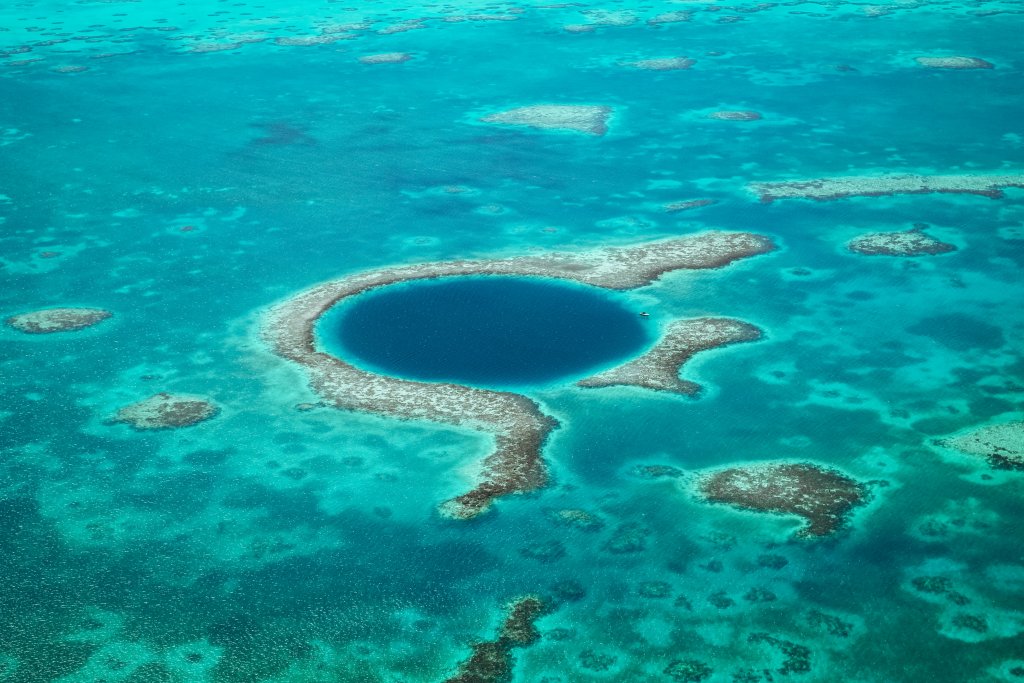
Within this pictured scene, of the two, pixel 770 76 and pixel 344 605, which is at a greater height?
pixel 770 76

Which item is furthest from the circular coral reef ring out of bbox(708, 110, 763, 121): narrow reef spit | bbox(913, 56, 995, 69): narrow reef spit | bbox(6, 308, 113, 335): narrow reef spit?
→ bbox(913, 56, 995, 69): narrow reef spit

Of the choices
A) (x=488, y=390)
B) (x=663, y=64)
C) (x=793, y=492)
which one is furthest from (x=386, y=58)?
(x=793, y=492)

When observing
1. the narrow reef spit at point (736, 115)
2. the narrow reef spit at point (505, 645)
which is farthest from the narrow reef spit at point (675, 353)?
the narrow reef spit at point (736, 115)

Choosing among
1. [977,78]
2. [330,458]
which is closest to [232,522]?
[330,458]

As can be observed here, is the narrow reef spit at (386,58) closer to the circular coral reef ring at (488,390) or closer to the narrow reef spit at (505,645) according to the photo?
the circular coral reef ring at (488,390)

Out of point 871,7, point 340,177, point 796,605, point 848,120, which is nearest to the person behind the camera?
point 796,605

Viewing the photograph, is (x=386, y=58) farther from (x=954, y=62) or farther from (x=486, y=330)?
(x=486, y=330)

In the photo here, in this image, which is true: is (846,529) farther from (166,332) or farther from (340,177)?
(340,177)
